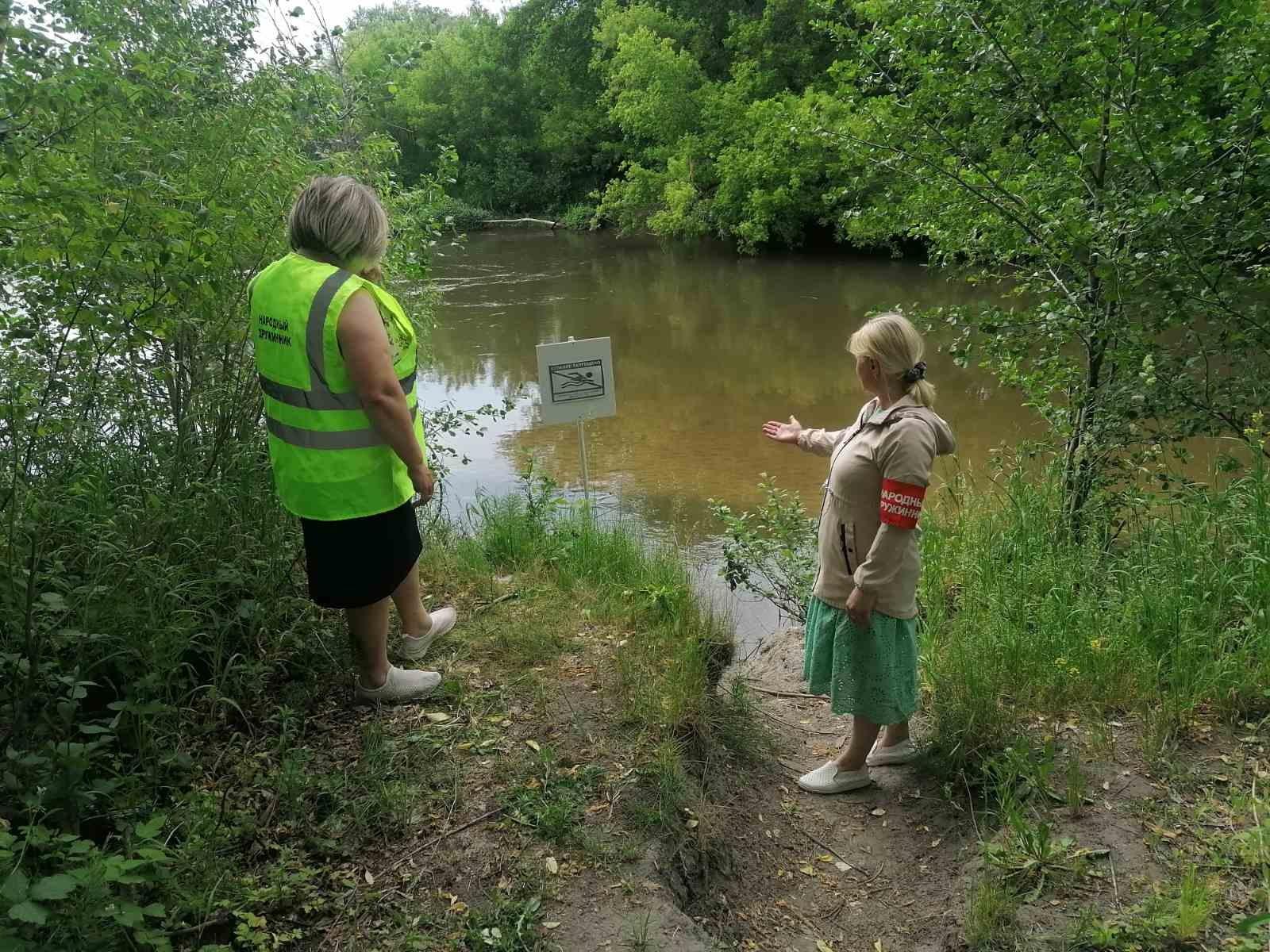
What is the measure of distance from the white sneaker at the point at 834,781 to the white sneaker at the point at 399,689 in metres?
1.38

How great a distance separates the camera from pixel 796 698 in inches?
170

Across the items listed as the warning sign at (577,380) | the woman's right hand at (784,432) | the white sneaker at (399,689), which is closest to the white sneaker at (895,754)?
the woman's right hand at (784,432)

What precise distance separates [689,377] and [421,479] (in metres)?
9.62

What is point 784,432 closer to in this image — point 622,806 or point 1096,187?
point 622,806

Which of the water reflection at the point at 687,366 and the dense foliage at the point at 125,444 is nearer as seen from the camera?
the dense foliage at the point at 125,444

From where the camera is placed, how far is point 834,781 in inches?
128

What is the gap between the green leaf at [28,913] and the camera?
168 centimetres

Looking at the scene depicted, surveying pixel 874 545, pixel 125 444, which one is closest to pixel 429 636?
pixel 125 444

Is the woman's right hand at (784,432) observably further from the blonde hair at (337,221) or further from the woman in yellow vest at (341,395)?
the blonde hair at (337,221)

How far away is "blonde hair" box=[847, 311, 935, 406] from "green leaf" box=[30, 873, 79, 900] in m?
2.34

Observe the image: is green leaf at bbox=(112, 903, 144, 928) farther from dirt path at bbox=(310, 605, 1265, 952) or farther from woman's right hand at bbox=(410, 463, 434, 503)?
woman's right hand at bbox=(410, 463, 434, 503)

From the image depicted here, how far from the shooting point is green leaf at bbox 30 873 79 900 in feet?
5.74

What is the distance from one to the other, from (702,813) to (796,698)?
60.2 inches

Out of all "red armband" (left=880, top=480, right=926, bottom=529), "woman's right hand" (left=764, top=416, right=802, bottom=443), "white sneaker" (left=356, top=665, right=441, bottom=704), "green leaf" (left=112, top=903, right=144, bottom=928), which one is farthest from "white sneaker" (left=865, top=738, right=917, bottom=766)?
"green leaf" (left=112, top=903, right=144, bottom=928)
